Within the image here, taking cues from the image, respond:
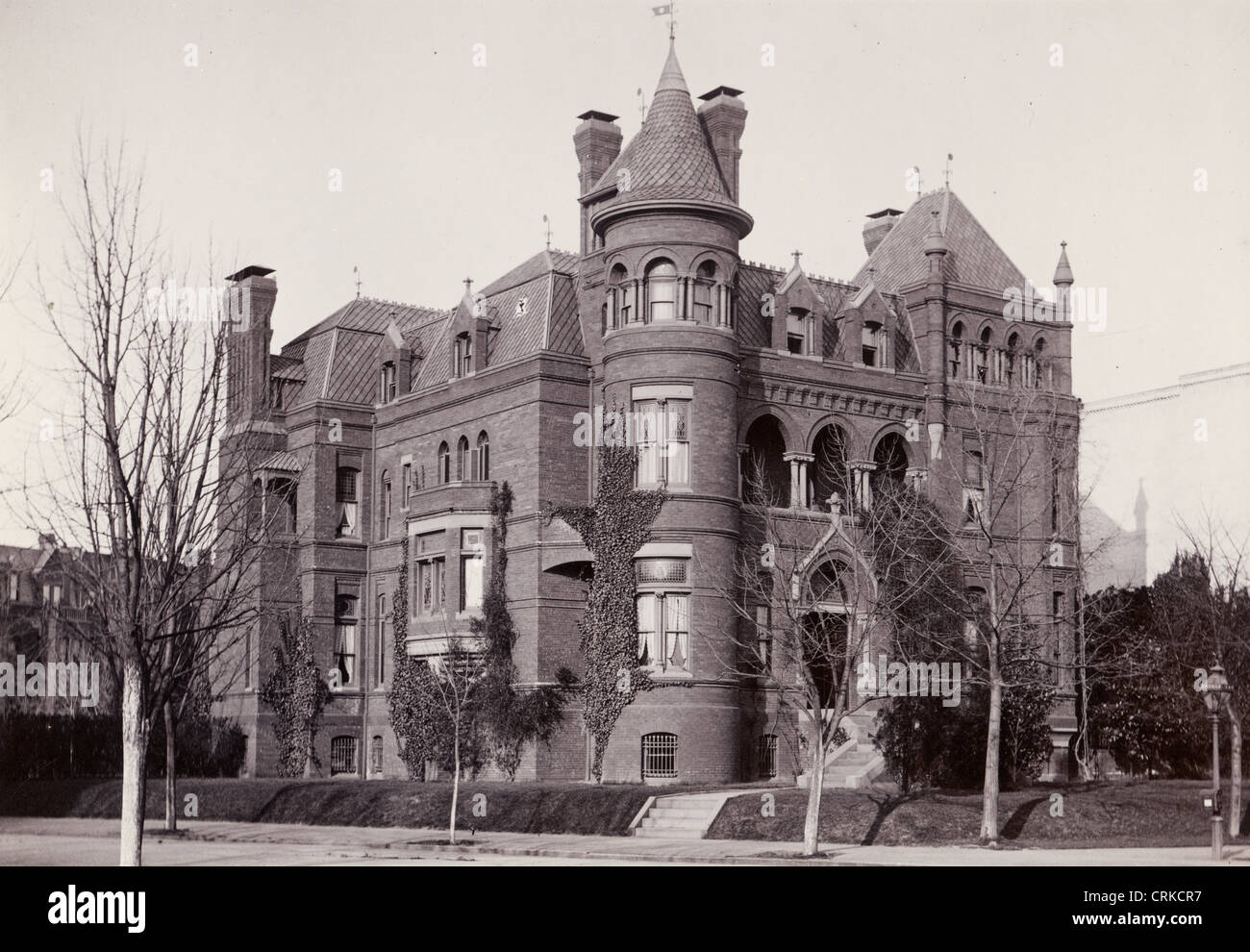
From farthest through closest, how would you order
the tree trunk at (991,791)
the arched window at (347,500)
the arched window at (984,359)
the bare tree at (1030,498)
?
1. the arched window at (347,500)
2. the arched window at (984,359)
3. the bare tree at (1030,498)
4. the tree trunk at (991,791)

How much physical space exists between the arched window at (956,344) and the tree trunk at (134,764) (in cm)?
3356

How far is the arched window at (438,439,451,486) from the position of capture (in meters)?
51.0

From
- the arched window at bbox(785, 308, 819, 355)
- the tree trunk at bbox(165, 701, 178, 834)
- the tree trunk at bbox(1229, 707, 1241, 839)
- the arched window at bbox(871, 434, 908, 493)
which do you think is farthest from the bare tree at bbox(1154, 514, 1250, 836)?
the tree trunk at bbox(165, 701, 178, 834)

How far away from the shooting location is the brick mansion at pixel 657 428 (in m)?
43.6

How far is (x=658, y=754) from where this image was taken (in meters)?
42.8

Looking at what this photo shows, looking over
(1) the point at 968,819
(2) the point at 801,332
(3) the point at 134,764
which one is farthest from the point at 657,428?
(3) the point at 134,764

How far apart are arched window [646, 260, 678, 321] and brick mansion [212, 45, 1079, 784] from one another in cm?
7

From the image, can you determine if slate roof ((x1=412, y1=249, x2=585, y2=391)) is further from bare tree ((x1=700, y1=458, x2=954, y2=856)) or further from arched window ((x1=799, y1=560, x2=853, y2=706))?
arched window ((x1=799, y1=560, x2=853, y2=706))

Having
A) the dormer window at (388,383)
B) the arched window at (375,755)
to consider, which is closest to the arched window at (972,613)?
the arched window at (375,755)

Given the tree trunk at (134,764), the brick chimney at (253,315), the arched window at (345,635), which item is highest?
the brick chimney at (253,315)

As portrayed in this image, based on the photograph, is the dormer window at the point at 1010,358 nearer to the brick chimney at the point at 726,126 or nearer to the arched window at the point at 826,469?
the arched window at the point at 826,469

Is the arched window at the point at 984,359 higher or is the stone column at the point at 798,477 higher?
the arched window at the point at 984,359
